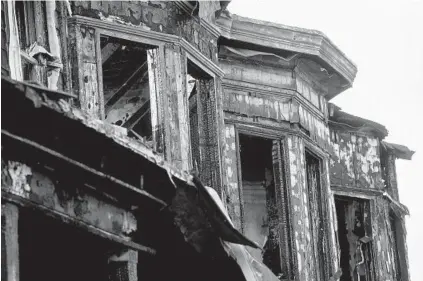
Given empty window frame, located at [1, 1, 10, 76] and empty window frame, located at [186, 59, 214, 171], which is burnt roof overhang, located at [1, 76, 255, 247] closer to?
empty window frame, located at [1, 1, 10, 76]

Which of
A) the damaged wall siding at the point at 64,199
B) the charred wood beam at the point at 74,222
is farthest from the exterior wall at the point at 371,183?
the damaged wall siding at the point at 64,199

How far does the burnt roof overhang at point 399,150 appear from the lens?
2234 cm

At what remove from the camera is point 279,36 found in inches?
722

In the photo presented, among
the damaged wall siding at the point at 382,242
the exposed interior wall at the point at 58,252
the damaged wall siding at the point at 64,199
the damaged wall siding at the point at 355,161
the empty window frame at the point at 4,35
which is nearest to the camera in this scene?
the damaged wall siding at the point at 64,199

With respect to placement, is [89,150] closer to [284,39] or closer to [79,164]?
[79,164]

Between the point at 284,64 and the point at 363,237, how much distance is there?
3.86 metres

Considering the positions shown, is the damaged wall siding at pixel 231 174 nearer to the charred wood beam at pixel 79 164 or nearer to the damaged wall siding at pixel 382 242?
the damaged wall siding at pixel 382 242

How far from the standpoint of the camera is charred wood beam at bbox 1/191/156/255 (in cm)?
1029

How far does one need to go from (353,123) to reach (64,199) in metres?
10.8

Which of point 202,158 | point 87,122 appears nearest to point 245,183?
point 202,158

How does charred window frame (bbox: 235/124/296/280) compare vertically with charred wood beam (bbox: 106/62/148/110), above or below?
below

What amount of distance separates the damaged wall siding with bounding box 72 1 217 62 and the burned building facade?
0.06 feet

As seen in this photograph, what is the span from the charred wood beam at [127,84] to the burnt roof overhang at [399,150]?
5506 mm

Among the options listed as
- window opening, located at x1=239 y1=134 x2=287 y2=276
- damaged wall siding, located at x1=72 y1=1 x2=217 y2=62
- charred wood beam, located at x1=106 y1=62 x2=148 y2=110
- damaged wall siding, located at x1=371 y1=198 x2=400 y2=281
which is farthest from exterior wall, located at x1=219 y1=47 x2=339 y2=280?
damaged wall siding, located at x1=371 y1=198 x2=400 y2=281
